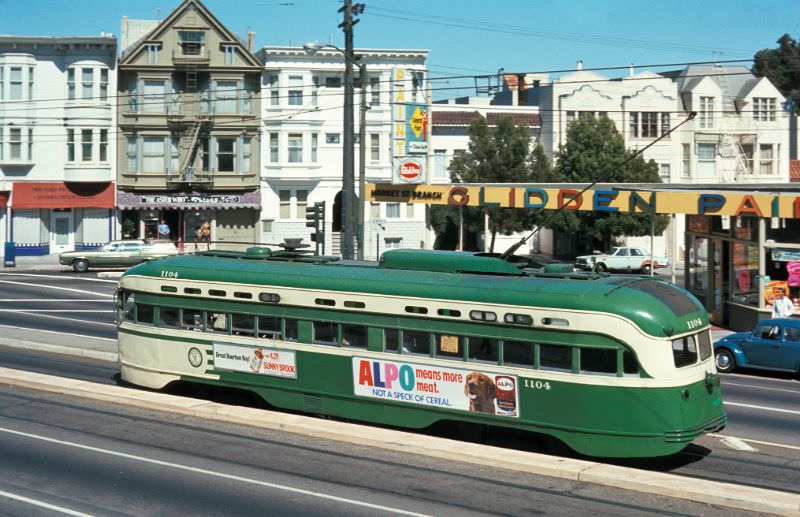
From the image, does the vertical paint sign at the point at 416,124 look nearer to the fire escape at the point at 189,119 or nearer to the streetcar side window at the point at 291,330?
the fire escape at the point at 189,119

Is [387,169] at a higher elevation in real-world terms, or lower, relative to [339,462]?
higher

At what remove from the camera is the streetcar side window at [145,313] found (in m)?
19.2

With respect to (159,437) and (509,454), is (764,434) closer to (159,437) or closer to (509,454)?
(509,454)

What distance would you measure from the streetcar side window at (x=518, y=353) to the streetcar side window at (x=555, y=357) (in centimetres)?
18

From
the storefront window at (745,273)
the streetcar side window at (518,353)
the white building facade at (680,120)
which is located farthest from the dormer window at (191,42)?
the streetcar side window at (518,353)

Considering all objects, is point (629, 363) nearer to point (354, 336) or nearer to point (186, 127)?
point (354, 336)

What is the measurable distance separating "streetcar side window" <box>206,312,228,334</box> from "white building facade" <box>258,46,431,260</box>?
39685 millimetres

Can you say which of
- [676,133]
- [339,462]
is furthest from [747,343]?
[676,133]

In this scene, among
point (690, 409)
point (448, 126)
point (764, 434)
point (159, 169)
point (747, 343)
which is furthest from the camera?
point (448, 126)

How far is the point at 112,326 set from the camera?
103 feet

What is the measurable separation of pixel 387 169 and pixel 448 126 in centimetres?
626

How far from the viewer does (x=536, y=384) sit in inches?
570

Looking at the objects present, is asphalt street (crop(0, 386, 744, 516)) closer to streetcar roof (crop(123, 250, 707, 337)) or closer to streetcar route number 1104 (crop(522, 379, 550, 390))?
streetcar route number 1104 (crop(522, 379, 550, 390))

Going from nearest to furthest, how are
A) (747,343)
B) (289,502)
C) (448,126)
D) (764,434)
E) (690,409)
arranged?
1. (289,502)
2. (690,409)
3. (764,434)
4. (747,343)
5. (448,126)
